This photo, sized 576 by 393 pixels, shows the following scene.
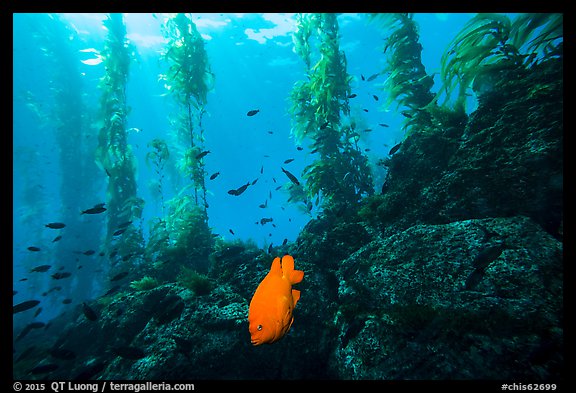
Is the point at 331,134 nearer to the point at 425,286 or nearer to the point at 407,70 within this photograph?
the point at 407,70

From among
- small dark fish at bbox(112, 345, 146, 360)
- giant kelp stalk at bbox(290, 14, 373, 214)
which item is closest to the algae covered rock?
small dark fish at bbox(112, 345, 146, 360)

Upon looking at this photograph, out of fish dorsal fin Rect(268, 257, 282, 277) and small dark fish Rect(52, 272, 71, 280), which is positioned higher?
fish dorsal fin Rect(268, 257, 282, 277)

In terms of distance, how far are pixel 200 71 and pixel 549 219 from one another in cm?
1230

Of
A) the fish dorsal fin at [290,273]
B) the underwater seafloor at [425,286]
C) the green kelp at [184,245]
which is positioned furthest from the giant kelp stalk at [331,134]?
the fish dorsal fin at [290,273]

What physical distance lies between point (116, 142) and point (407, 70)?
532 inches

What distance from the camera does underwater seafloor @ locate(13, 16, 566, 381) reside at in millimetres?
2566

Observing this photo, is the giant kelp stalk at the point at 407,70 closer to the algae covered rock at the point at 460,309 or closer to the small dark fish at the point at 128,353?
the algae covered rock at the point at 460,309

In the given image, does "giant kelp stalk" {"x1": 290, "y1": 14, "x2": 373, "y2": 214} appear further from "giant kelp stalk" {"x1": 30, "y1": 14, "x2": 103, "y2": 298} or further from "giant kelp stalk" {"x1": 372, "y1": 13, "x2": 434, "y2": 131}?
"giant kelp stalk" {"x1": 30, "y1": 14, "x2": 103, "y2": 298}

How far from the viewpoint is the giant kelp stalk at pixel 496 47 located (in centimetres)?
511

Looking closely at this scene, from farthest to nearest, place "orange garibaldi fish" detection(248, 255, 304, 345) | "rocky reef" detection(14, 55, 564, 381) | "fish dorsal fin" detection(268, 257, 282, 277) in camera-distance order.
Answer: "rocky reef" detection(14, 55, 564, 381), "fish dorsal fin" detection(268, 257, 282, 277), "orange garibaldi fish" detection(248, 255, 304, 345)

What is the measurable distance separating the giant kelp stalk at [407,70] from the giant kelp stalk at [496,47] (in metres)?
1.89

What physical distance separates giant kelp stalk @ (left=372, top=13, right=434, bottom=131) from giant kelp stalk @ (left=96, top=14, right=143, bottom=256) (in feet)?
38.9

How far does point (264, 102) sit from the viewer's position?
44188 millimetres

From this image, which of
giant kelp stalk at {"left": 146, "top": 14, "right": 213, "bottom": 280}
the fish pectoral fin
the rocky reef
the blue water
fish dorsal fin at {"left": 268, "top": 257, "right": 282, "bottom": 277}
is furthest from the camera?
the blue water
